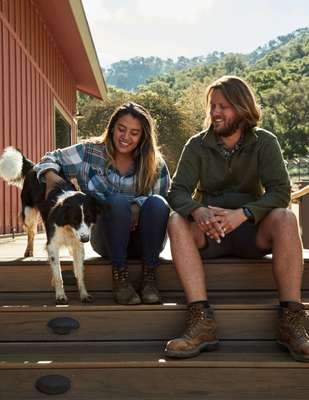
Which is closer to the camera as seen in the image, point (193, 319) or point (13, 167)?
point (193, 319)

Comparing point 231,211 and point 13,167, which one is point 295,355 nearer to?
point 231,211

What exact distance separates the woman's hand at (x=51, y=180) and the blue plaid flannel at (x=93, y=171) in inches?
1.2

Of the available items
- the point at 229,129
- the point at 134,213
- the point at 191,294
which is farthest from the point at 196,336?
the point at 229,129

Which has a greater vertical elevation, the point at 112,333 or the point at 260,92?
the point at 260,92

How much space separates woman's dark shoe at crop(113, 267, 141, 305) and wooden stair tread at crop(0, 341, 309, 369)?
0.24m

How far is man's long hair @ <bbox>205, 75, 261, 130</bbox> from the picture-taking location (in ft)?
10.4

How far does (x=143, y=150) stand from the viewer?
3.55 meters

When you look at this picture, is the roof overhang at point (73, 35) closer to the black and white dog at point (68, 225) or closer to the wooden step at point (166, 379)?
the black and white dog at point (68, 225)

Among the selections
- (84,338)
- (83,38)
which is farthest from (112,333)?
(83,38)

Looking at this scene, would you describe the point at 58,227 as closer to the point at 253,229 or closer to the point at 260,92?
the point at 253,229

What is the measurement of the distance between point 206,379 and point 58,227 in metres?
1.19

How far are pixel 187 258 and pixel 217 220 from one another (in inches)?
9.2

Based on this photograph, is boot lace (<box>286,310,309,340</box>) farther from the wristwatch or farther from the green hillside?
the green hillside

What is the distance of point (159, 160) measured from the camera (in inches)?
142
